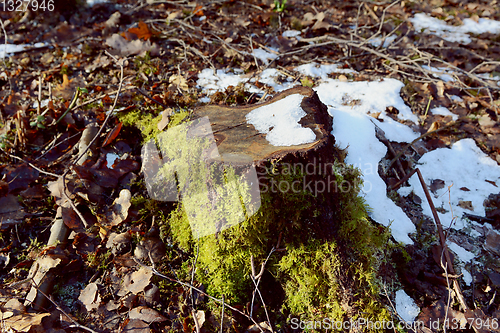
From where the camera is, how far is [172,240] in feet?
7.21

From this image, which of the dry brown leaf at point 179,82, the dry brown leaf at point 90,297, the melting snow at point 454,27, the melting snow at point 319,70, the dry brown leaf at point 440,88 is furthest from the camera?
the melting snow at point 454,27

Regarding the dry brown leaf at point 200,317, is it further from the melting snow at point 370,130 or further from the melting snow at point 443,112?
the melting snow at point 443,112

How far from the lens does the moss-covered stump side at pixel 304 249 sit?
6.16 feet

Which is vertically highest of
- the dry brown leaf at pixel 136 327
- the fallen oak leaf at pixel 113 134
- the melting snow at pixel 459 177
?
the fallen oak leaf at pixel 113 134

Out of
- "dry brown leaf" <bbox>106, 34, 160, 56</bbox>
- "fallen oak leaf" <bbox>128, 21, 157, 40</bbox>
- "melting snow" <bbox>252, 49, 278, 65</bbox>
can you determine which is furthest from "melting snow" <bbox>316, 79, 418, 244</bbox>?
"fallen oak leaf" <bbox>128, 21, 157, 40</bbox>

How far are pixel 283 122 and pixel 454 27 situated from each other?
5026 millimetres

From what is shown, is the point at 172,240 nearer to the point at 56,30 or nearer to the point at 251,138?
the point at 251,138

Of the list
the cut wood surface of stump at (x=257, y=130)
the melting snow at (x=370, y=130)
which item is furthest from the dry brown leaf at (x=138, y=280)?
the melting snow at (x=370, y=130)

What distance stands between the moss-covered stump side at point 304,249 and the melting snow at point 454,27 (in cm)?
435

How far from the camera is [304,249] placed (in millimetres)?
1976

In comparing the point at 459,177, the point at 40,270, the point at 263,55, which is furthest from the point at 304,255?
the point at 263,55

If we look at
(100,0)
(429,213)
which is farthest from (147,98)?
(100,0)

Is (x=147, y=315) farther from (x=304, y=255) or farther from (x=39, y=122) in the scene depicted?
(x=39, y=122)

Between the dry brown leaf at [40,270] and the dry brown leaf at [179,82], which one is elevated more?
the dry brown leaf at [179,82]
